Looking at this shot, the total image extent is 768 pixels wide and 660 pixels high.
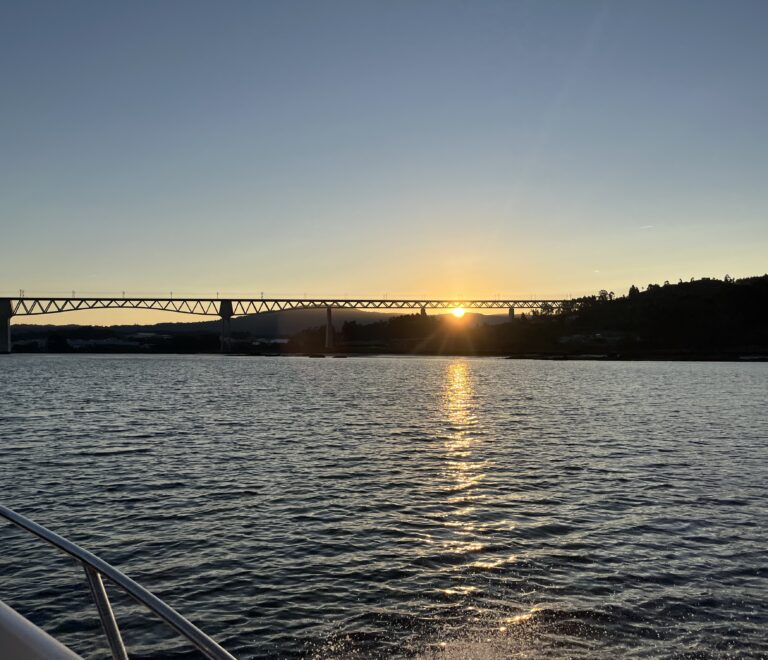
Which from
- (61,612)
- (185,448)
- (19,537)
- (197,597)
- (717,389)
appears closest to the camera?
(61,612)

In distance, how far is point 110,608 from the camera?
4.22 meters

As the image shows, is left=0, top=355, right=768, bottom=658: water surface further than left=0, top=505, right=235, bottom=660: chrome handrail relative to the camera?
Yes

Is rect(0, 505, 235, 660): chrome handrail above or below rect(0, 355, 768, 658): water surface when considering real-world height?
above

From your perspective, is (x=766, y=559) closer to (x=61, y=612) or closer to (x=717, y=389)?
(x=61, y=612)

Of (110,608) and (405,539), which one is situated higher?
(110,608)

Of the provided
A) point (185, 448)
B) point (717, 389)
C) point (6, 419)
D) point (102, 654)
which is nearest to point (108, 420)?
point (6, 419)

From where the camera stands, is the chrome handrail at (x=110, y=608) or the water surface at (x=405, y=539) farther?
the water surface at (x=405, y=539)

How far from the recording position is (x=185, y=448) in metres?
34.9

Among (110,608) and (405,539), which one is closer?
(110,608)

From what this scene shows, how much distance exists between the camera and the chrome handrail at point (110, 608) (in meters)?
3.64

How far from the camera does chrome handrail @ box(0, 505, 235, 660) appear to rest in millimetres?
3639

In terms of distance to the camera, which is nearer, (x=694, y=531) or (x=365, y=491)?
(x=694, y=531)

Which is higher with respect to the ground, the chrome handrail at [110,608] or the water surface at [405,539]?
the chrome handrail at [110,608]

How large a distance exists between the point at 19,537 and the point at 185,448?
17.0 meters
